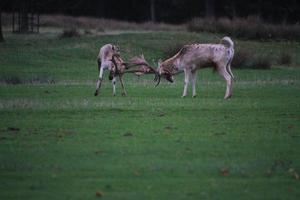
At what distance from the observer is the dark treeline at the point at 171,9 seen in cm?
8012

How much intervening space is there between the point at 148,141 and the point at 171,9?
7738 cm

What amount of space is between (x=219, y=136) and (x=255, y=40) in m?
38.7

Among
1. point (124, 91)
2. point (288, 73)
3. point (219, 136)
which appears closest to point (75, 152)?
point (219, 136)

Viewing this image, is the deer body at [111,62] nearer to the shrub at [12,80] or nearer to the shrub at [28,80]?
the shrub at [28,80]

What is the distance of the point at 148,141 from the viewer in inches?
641

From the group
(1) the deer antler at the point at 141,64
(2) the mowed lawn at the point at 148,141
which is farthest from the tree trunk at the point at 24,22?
(1) the deer antler at the point at 141,64

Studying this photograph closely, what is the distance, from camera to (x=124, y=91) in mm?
27156

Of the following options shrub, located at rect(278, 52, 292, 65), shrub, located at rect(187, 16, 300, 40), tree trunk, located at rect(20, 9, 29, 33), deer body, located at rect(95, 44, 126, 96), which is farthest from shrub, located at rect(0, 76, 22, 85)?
tree trunk, located at rect(20, 9, 29, 33)

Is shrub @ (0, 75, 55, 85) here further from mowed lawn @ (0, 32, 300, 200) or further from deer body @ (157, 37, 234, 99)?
deer body @ (157, 37, 234, 99)

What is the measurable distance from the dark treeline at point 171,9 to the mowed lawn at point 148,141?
4823 cm

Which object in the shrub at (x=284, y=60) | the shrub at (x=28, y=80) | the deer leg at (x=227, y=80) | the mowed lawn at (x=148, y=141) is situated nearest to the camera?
the mowed lawn at (x=148, y=141)

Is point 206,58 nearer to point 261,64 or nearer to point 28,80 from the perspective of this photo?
point 28,80

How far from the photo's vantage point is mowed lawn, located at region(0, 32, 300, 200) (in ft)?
39.9

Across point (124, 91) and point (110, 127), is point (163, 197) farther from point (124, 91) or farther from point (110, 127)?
point (124, 91)
